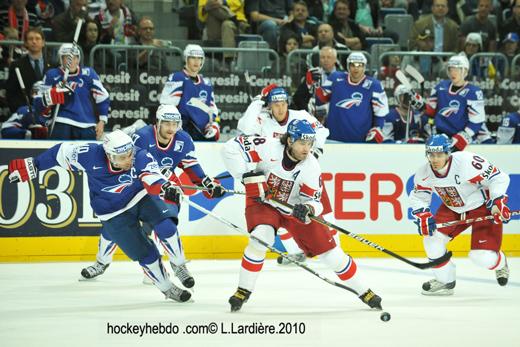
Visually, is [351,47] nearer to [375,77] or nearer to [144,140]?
[375,77]

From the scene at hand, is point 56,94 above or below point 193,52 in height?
below

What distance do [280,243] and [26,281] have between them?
2731 mm

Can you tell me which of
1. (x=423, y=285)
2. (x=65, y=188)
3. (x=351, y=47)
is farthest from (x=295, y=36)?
(x=423, y=285)

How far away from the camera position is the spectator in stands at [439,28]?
1172 cm

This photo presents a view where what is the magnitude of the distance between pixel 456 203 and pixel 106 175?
2.78 m

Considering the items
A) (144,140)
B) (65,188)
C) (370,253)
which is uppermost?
(144,140)

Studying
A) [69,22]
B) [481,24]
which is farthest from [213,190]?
[481,24]

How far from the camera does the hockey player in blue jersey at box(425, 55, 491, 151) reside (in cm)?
1060

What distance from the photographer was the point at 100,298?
7.84 m

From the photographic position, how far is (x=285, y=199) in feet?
24.5

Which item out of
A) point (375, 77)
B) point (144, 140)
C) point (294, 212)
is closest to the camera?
point (294, 212)

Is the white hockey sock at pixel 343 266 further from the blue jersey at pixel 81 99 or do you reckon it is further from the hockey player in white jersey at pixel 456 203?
the blue jersey at pixel 81 99

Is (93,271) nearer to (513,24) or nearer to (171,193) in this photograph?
(171,193)

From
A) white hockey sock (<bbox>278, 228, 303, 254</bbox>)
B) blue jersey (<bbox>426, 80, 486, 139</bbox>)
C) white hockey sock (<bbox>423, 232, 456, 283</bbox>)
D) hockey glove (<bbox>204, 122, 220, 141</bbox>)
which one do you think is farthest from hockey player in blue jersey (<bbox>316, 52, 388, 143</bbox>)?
white hockey sock (<bbox>423, 232, 456, 283</bbox>)
